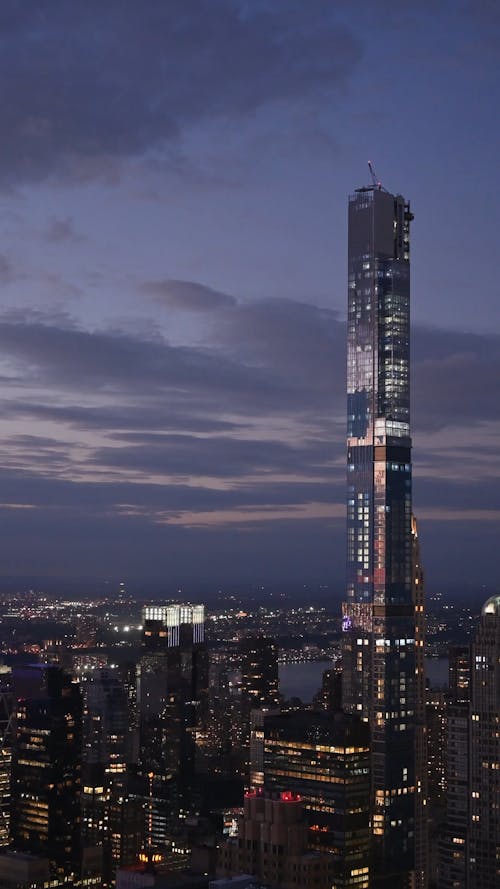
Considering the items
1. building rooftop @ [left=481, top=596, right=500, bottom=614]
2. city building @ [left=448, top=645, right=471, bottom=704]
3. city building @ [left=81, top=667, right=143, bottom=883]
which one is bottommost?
city building @ [left=81, top=667, right=143, bottom=883]

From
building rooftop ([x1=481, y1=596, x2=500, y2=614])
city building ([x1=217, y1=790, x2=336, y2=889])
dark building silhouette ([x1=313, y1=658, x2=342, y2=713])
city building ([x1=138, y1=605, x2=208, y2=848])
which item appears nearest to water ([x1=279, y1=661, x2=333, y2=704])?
city building ([x1=138, y1=605, x2=208, y2=848])

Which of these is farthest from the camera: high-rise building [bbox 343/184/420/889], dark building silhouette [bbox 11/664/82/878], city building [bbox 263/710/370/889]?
high-rise building [bbox 343/184/420/889]

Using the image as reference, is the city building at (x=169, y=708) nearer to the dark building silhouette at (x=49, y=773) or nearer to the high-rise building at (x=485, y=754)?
the dark building silhouette at (x=49, y=773)

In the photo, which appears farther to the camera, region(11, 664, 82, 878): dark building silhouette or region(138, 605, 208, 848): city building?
region(138, 605, 208, 848): city building

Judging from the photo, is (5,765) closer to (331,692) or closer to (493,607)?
(331,692)

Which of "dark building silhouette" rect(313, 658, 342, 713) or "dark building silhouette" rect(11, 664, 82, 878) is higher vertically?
"dark building silhouette" rect(313, 658, 342, 713)

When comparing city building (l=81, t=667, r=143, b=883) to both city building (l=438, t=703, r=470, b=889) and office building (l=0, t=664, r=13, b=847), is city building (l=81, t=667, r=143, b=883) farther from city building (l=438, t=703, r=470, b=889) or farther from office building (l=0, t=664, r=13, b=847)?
city building (l=438, t=703, r=470, b=889)

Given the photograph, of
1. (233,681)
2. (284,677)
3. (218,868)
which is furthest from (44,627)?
(218,868)
